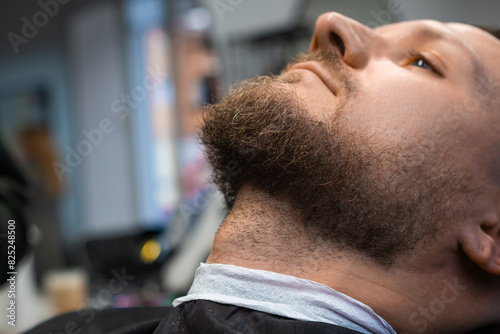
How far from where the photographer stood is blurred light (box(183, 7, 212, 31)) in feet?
10.5

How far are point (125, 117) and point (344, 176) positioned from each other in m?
3.45

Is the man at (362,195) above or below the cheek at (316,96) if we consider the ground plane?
below

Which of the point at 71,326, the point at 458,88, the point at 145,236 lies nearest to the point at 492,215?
the point at 458,88

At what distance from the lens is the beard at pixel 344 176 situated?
37.2 inches

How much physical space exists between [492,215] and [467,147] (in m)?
0.18

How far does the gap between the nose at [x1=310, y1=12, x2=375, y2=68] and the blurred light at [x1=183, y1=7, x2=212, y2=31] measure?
2208mm

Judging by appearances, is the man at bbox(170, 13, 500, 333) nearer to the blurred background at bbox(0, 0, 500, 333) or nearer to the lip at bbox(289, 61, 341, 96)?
the lip at bbox(289, 61, 341, 96)

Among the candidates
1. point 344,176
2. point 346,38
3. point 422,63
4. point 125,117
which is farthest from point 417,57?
point 125,117

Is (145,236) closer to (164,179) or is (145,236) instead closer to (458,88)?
(164,179)

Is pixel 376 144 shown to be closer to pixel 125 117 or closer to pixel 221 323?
pixel 221 323

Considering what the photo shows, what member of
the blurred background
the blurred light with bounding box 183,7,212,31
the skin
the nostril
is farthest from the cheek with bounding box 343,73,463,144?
the blurred light with bounding box 183,7,212,31

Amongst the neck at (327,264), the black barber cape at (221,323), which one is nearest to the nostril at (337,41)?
the neck at (327,264)

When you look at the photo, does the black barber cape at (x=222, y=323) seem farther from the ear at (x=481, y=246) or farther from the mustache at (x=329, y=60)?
the mustache at (x=329, y=60)

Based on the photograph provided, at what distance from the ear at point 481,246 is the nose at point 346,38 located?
1.54ft
